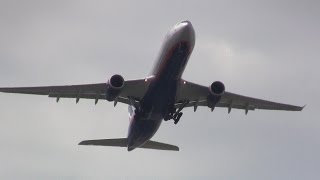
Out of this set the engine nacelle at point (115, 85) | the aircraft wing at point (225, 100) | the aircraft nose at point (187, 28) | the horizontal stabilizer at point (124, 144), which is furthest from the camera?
the horizontal stabilizer at point (124, 144)

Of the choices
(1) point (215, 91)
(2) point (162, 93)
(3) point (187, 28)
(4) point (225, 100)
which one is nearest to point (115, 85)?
(2) point (162, 93)

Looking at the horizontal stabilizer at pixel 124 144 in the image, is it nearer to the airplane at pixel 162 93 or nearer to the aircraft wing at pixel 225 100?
the airplane at pixel 162 93

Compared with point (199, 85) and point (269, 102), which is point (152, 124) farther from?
point (269, 102)

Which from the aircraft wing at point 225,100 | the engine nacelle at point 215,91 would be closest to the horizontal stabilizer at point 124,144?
the aircraft wing at point 225,100

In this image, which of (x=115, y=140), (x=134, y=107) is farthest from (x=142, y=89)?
(x=115, y=140)

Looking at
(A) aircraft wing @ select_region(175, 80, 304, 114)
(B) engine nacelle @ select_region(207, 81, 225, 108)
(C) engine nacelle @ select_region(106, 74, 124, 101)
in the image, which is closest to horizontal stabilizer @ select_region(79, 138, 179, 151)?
(A) aircraft wing @ select_region(175, 80, 304, 114)

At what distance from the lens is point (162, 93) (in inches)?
1617

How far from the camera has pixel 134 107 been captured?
44656mm

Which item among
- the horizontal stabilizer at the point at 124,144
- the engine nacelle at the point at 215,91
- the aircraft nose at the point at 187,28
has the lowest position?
the horizontal stabilizer at the point at 124,144

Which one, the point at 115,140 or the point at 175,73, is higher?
the point at 175,73

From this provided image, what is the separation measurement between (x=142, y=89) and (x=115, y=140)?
32.3 feet

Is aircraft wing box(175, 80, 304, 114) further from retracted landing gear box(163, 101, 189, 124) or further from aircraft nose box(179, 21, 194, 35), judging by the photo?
aircraft nose box(179, 21, 194, 35)

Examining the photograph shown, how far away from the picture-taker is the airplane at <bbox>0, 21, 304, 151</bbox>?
4003cm

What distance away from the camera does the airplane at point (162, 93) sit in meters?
40.0
